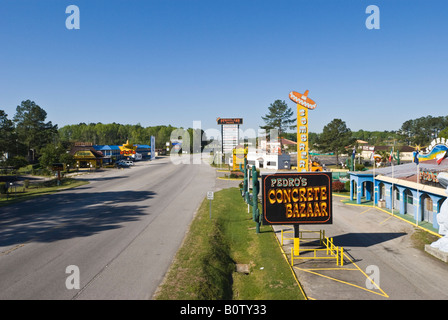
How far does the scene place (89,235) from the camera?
21875mm

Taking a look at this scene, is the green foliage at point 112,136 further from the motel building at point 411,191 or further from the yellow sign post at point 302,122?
the yellow sign post at point 302,122

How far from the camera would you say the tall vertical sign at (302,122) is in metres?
29.9

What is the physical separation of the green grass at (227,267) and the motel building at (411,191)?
12971 millimetres

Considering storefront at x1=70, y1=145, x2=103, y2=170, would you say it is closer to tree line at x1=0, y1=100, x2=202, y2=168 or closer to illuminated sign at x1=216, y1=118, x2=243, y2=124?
tree line at x1=0, y1=100, x2=202, y2=168

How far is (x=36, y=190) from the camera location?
44.9 metres

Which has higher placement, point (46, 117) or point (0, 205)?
point (46, 117)

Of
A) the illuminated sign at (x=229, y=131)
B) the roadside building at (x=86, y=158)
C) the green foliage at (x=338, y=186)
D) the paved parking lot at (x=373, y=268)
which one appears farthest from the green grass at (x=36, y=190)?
the illuminated sign at (x=229, y=131)

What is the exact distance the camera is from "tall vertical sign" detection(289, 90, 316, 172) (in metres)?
29.9

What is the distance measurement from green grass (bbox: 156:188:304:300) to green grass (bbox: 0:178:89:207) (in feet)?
83.0

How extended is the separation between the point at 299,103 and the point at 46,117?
96134 millimetres

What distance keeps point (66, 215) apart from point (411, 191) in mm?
31684

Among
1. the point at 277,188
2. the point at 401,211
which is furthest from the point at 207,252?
the point at 401,211
